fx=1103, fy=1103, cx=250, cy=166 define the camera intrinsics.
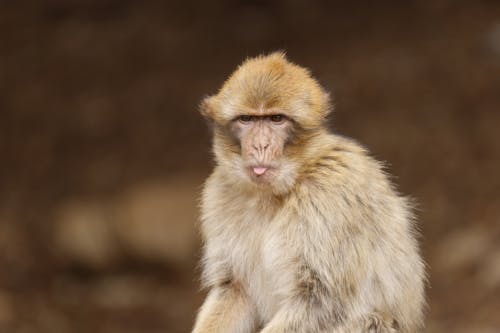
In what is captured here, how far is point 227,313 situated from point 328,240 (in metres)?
1.25

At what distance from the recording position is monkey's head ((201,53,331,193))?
8.71 metres

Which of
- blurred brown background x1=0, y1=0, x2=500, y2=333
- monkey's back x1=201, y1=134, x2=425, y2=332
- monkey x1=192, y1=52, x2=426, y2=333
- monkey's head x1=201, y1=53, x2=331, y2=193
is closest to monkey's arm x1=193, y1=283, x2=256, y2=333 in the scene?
monkey x1=192, y1=52, x2=426, y2=333

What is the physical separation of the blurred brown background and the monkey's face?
10014mm

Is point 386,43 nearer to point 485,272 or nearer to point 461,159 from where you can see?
point 461,159

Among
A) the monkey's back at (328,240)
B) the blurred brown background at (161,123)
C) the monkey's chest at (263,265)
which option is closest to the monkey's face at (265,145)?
the monkey's back at (328,240)

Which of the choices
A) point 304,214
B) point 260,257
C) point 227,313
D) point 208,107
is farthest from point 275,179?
point 227,313

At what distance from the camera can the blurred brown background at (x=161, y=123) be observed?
64.0ft

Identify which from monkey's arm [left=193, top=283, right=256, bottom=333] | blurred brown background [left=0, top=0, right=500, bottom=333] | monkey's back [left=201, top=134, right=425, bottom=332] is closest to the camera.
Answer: monkey's back [left=201, top=134, right=425, bottom=332]

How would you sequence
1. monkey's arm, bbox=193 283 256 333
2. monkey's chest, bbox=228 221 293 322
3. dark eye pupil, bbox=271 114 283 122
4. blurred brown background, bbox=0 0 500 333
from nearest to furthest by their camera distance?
dark eye pupil, bbox=271 114 283 122, monkey's chest, bbox=228 221 293 322, monkey's arm, bbox=193 283 256 333, blurred brown background, bbox=0 0 500 333

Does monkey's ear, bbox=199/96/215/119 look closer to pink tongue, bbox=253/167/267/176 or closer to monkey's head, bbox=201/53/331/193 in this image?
monkey's head, bbox=201/53/331/193

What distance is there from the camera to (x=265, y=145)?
8711mm

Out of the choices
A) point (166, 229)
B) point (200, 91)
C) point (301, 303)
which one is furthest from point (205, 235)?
point (200, 91)

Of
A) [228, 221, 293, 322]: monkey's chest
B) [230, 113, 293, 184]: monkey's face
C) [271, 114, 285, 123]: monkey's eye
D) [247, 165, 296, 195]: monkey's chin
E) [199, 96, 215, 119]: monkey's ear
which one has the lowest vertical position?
[228, 221, 293, 322]: monkey's chest

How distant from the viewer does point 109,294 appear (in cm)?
2020
